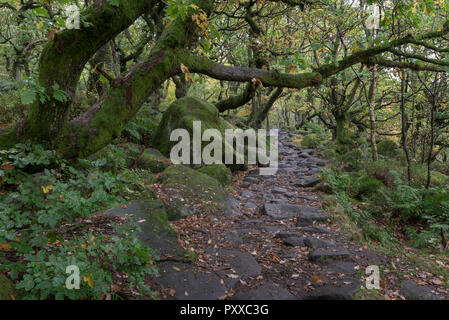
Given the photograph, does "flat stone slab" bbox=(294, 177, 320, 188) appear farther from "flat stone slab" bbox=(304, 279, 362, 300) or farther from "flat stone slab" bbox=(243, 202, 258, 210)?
"flat stone slab" bbox=(304, 279, 362, 300)

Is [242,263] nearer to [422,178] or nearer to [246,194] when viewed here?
[246,194]

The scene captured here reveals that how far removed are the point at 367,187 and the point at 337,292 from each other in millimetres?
5715

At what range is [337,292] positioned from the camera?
3223 mm

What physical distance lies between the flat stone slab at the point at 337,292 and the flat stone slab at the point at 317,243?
1154mm

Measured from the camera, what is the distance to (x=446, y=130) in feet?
42.9

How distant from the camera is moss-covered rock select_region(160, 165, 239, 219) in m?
5.76

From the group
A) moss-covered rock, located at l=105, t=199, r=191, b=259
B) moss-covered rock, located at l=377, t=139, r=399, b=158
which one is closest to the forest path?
moss-covered rock, located at l=105, t=199, r=191, b=259

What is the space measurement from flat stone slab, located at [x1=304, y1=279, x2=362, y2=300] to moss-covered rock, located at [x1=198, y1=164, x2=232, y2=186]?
4.86 meters

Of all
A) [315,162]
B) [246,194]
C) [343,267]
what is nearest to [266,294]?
[343,267]

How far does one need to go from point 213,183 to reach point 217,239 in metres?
2.20

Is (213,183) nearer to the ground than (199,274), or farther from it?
farther from it
